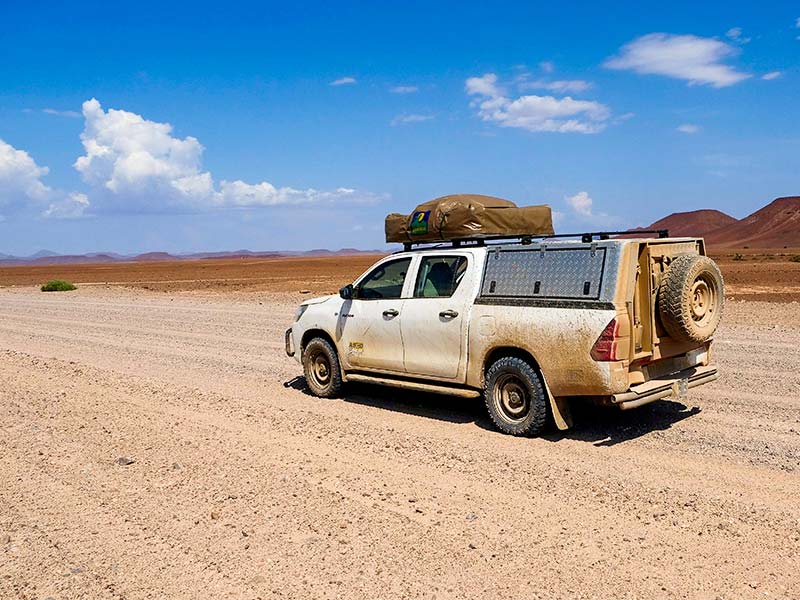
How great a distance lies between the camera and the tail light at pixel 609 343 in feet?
22.6

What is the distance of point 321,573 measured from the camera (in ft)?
15.3

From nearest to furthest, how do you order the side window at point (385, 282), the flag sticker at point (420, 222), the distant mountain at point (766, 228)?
the flag sticker at point (420, 222) → the side window at point (385, 282) → the distant mountain at point (766, 228)

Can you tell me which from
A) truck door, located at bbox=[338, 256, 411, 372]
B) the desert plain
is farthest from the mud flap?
truck door, located at bbox=[338, 256, 411, 372]

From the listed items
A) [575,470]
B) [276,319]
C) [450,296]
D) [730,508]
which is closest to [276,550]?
[575,470]

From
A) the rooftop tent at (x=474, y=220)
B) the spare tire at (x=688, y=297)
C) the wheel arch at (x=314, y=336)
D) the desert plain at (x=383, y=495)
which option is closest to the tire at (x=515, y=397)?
the desert plain at (x=383, y=495)

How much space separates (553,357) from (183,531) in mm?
3717

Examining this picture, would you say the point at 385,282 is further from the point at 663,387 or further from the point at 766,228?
the point at 766,228

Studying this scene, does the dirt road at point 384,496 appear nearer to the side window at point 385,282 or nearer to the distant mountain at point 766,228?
the side window at point 385,282

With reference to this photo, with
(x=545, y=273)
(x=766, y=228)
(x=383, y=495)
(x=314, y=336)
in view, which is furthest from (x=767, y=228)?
(x=383, y=495)

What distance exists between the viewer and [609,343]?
689 cm

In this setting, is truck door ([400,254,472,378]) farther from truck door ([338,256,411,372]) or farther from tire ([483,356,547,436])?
tire ([483,356,547,436])

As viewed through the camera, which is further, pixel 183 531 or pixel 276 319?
pixel 276 319

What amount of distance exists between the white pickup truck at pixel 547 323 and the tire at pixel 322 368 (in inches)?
28.1

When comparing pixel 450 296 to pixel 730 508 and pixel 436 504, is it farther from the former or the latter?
pixel 730 508
